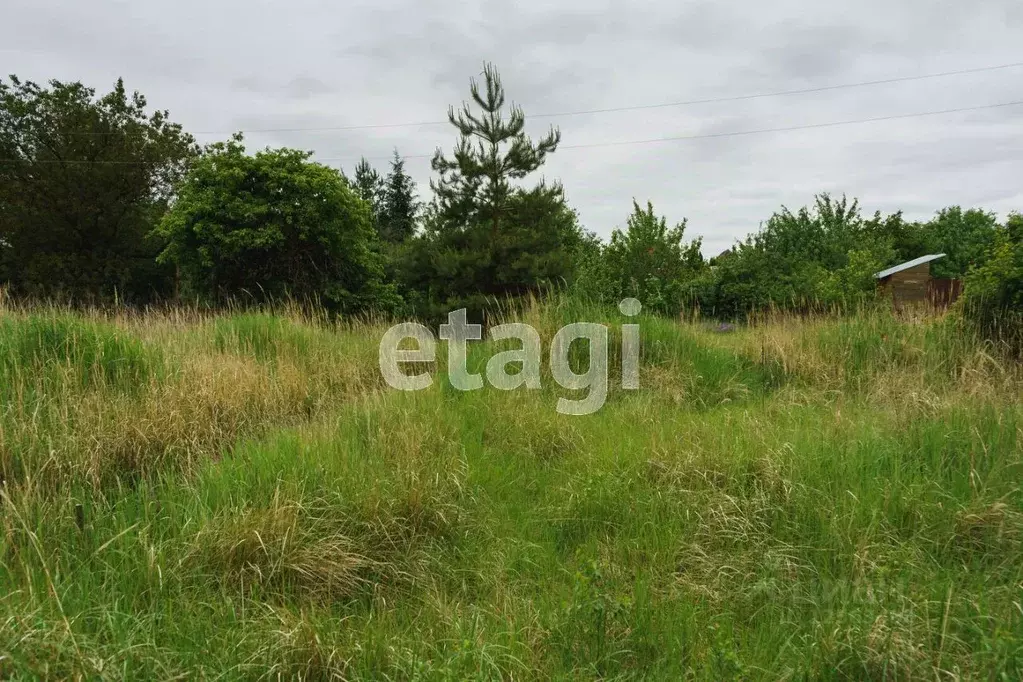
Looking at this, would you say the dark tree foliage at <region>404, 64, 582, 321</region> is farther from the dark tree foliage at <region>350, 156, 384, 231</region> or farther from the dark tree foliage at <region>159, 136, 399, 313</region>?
the dark tree foliage at <region>350, 156, 384, 231</region>

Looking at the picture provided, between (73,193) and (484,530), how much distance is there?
26.1m

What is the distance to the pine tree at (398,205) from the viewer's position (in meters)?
37.0

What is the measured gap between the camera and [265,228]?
1585 centimetres

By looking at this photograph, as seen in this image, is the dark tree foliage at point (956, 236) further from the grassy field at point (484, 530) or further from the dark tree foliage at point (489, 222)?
the grassy field at point (484, 530)

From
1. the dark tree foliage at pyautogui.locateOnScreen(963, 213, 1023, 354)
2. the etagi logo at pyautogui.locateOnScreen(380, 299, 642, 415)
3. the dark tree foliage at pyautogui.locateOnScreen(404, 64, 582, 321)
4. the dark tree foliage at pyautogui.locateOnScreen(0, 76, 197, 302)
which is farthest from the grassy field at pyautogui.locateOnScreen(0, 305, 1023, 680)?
the dark tree foliage at pyautogui.locateOnScreen(0, 76, 197, 302)

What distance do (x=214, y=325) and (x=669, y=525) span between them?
5.79 metres

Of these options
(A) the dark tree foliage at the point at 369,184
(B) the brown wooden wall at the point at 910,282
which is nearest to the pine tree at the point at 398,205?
(A) the dark tree foliage at the point at 369,184

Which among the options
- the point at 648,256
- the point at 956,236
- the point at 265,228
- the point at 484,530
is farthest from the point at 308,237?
the point at 956,236

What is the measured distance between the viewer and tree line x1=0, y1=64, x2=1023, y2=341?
15180 mm

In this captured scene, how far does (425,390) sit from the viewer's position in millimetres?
5062

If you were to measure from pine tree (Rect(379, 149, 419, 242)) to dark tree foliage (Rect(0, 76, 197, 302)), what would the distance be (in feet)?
48.8

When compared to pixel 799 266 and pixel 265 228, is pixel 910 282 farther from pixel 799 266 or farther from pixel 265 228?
pixel 265 228

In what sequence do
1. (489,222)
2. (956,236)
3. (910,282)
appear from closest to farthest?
(489,222), (910,282), (956,236)

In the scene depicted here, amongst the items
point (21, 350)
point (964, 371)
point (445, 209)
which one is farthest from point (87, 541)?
point (445, 209)
